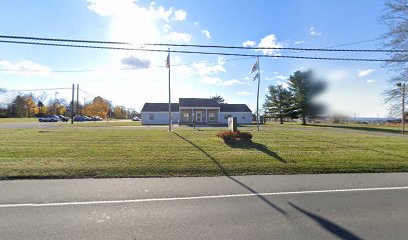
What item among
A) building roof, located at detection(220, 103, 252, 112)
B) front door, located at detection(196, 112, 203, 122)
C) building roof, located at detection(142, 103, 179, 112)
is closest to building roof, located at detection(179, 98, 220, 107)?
front door, located at detection(196, 112, 203, 122)

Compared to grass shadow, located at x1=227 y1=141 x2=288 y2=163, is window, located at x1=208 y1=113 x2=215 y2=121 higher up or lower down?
higher up

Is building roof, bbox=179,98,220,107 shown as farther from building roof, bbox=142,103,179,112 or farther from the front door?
building roof, bbox=142,103,179,112

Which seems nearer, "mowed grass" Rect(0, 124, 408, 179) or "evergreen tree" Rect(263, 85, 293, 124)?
"mowed grass" Rect(0, 124, 408, 179)

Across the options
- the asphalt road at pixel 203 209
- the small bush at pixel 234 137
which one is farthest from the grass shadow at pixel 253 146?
the asphalt road at pixel 203 209

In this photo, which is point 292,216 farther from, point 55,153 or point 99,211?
point 55,153

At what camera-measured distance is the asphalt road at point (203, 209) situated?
399cm

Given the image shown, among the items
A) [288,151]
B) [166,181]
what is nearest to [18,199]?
[166,181]

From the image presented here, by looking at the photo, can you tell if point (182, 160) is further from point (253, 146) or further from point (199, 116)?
point (199, 116)

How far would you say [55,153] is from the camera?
1038cm

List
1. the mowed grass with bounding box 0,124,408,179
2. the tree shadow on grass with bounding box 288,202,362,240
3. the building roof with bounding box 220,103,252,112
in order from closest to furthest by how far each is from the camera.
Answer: the tree shadow on grass with bounding box 288,202,362,240, the mowed grass with bounding box 0,124,408,179, the building roof with bounding box 220,103,252,112

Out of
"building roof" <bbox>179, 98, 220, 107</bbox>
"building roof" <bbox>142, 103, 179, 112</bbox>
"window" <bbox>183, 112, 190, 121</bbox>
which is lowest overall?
"window" <bbox>183, 112, 190, 121</bbox>

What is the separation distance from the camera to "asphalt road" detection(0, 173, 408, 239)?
157 inches

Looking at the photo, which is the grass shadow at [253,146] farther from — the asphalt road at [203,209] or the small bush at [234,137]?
the asphalt road at [203,209]

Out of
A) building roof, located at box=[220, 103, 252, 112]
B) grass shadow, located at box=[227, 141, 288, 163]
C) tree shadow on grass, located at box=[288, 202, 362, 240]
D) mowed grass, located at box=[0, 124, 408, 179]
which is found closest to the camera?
tree shadow on grass, located at box=[288, 202, 362, 240]
